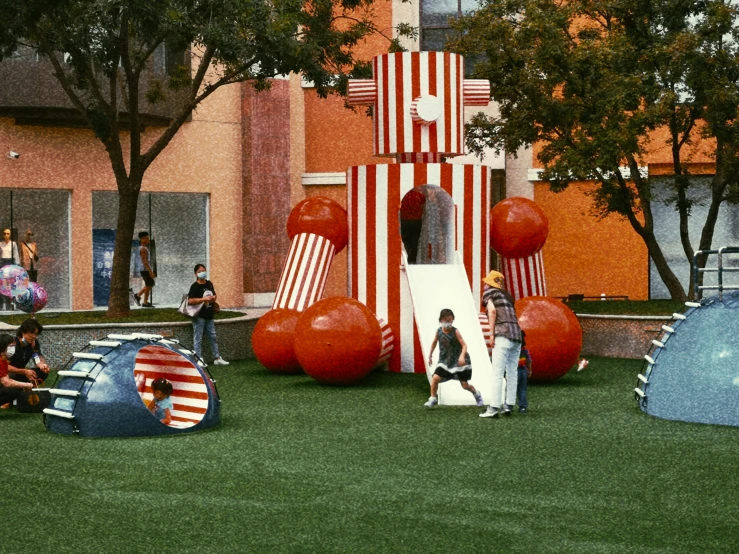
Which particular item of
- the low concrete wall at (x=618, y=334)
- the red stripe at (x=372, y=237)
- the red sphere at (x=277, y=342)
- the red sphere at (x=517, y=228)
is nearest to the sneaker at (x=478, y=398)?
the red sphere at (x=277, y=342)

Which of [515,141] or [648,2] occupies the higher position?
[648,2]

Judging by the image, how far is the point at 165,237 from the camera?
2861 centimetres

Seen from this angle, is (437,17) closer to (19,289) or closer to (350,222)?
(350,222)

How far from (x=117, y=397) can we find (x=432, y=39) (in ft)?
65.9

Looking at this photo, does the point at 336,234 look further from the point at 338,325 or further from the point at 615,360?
the point at 615,360

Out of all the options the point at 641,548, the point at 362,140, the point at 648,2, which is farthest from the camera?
the point at 362,140

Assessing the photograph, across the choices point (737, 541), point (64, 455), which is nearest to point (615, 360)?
point (64, 455)

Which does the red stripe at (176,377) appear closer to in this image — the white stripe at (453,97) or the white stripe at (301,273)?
the white stripe at (301,273)

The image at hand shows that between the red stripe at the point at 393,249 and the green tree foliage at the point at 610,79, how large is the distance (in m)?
3.81

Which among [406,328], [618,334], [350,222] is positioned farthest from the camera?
[618,334]

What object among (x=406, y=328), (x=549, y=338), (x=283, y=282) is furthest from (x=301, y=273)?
(x=549, y=338)

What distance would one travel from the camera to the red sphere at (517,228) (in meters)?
18.5

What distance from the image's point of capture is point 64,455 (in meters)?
10.8

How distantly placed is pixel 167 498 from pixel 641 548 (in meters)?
3.45
